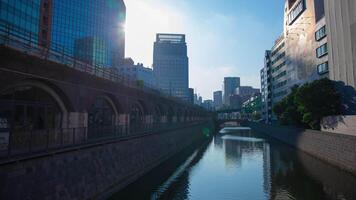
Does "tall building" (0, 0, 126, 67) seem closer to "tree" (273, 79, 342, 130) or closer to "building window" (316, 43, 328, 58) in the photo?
"tree" (273, 79, 342, 130)

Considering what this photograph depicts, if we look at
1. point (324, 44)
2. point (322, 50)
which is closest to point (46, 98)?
point (324, 44)

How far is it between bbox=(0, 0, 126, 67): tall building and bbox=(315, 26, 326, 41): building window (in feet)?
212

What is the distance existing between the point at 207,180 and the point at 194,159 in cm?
1741

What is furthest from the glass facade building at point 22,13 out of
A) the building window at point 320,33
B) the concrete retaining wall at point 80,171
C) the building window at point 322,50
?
the building window at point 322,50

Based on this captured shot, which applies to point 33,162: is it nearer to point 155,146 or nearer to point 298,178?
point 155,146

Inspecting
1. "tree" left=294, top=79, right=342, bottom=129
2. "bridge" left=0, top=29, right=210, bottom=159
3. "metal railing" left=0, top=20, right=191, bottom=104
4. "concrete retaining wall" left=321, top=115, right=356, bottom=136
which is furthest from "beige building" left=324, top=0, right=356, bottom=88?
"metal railing" left=0, top=20, right=191, bottom=104

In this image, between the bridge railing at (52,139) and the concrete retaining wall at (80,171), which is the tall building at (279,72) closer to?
the concrete retaining wall at (80,171)

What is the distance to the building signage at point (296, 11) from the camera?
77956mm

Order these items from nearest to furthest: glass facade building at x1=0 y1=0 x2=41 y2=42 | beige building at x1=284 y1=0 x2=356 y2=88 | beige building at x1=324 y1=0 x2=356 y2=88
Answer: beige building at x1=324 y1=0 x2=356 y2=88
beige building at x1=284 y1=0 x2=356 y2=88
glass facade building at x1=0 y1=0 x2=41 y2=42

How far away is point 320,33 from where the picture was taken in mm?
64250

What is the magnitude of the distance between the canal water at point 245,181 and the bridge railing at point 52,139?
6134 mm

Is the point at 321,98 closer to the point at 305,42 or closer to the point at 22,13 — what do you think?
the point at 305,42

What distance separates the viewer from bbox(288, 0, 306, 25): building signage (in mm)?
77956

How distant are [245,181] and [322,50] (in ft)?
136
